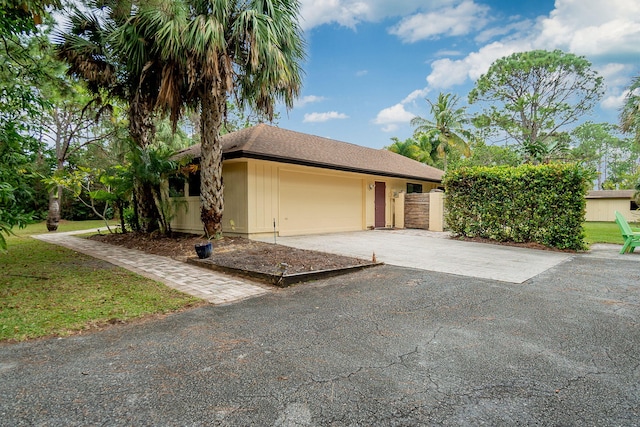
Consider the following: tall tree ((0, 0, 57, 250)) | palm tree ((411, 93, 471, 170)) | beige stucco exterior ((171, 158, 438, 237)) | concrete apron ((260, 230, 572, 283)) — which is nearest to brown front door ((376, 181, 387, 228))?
beige stucco exterior ((171, 158, 438, 237))

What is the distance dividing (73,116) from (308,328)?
23.4m

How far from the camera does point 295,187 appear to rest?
1225 cm

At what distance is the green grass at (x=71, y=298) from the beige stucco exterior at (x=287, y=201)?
14.8ft

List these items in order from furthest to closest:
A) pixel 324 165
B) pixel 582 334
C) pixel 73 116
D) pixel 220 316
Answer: pixel 73 116, pixel 324 165, pixel 220 316, pixel 582 334

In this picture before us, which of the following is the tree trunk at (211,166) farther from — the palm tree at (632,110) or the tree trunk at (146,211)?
the palm tree at (632,110)

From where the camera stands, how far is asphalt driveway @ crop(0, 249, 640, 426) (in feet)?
6.70

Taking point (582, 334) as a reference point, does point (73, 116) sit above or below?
above

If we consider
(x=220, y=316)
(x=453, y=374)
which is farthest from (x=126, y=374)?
(x=453, y=374)

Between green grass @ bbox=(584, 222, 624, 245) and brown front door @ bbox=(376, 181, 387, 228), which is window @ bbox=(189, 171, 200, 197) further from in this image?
green grass @ bbox=(584, 222, 624, 245)

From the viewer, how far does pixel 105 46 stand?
32.4 feet

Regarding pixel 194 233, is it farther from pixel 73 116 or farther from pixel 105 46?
pixel 73 116

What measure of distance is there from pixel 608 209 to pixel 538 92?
446 inches

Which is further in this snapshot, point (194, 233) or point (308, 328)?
point (194, 233)

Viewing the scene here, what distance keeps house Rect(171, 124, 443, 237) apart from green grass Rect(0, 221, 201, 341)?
4741mm
